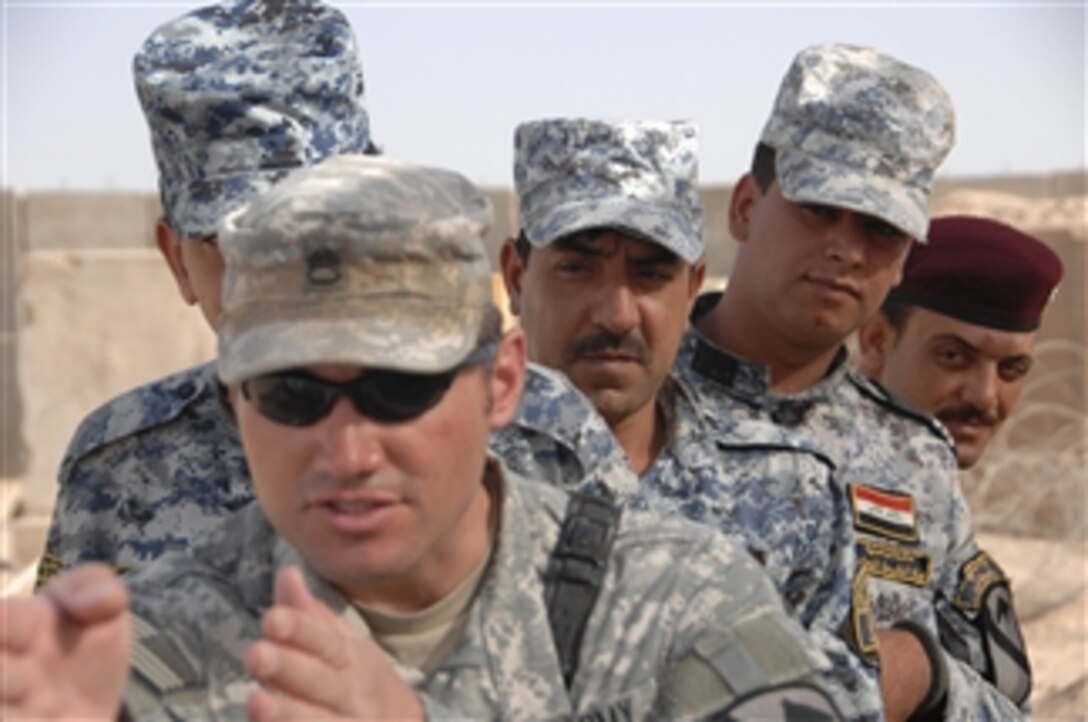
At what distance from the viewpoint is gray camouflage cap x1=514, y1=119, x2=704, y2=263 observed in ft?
15.9

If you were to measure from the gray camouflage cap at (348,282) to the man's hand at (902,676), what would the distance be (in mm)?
1844

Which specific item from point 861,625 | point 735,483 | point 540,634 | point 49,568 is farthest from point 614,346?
point 540,634

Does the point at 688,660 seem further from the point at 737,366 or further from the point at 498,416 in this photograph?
the point at 737,366

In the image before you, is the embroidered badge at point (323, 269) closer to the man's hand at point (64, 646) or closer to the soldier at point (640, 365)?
the man's hand at point (64, 646)

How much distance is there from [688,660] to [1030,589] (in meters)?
10.3

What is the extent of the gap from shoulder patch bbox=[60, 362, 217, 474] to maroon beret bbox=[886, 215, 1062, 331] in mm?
2606

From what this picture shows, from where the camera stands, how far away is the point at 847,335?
532 cm

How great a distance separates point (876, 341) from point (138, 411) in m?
2.72

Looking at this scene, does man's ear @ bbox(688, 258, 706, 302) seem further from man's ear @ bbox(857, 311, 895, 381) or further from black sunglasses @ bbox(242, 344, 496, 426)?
black sunglasses @ bbox(242, 344, 496, 426)

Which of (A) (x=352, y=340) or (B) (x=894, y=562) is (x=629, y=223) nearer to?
(B) (x=894, y=562)

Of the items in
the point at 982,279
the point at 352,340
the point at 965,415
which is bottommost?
the point at 965,415

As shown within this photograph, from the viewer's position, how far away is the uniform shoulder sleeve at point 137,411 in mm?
4152

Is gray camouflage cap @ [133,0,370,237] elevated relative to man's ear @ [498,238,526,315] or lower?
elevated

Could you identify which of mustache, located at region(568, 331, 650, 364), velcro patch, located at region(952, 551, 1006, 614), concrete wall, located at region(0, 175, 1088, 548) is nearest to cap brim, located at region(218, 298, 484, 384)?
mustache, located at region(568, 331, 650, 364)
